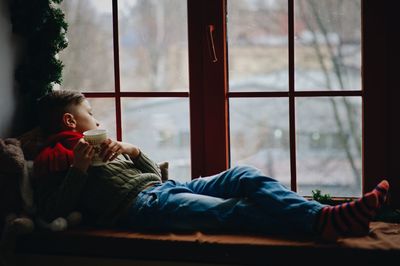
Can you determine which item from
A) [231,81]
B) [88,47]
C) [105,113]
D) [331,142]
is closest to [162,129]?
[105,113]

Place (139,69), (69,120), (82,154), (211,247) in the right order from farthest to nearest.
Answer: (139,69), (69,120), (82,154), (211,247)

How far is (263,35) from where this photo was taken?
2574 mm

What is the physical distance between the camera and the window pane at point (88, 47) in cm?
278

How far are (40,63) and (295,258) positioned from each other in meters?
1.32

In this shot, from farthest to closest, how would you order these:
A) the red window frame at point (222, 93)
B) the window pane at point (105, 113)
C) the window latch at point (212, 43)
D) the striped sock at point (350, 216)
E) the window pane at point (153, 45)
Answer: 1. the window pane at point (105, 113)
2. the window pane at point (153, 45)
3. the window latch at point (212, 43)
4. the red window frame at point (222, 93)
5. the striped sock at point (350, 216)

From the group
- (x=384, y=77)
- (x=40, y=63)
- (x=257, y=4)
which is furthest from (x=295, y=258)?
(x=40, y=63)

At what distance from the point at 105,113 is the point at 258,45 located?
729 millimetres

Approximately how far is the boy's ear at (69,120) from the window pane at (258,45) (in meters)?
0.65

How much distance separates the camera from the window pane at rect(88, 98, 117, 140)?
280 cm

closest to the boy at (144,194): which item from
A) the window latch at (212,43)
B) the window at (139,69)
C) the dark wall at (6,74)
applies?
the dark wall at (6,74)

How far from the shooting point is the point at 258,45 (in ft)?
8.52

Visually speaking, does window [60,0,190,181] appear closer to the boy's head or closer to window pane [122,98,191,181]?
window pane [122,98,191,181]

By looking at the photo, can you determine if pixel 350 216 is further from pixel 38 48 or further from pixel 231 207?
pixel 38 48

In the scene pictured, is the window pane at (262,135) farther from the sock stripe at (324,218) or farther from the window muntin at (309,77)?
the sock stripe at (324,218)
